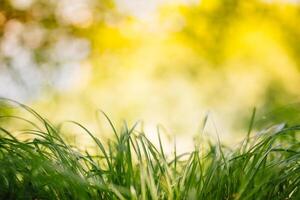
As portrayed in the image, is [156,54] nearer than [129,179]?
No

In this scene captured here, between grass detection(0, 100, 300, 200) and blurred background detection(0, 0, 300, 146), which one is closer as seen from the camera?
grass detection(0, 100, 300, 200)

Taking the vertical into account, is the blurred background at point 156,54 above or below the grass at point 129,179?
above

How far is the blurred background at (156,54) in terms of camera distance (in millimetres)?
5023

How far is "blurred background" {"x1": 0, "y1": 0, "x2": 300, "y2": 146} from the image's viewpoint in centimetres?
502

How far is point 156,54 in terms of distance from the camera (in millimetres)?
5602

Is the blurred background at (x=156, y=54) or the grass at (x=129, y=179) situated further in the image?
the blurred background at (x=156, y=54)

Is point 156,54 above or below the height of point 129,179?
above

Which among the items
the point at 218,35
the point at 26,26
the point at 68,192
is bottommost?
the point at 68,192

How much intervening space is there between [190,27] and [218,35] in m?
0.31

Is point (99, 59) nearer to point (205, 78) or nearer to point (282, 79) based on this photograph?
point (205, 78)

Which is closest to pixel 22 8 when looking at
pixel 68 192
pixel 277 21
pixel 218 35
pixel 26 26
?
pixel 26 26

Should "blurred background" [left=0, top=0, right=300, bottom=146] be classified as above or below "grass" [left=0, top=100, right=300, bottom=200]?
above

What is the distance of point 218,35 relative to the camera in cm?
534

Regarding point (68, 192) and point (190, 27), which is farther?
point (190, 27)
